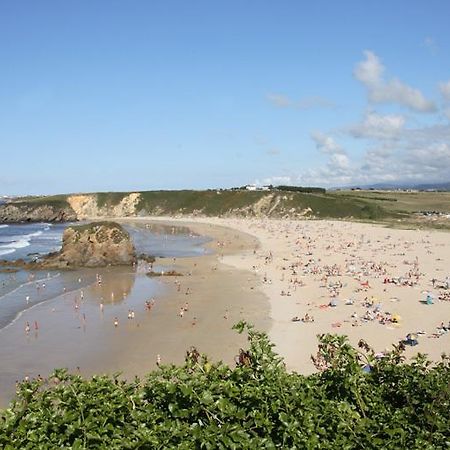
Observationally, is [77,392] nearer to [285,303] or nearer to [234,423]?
[234,423]

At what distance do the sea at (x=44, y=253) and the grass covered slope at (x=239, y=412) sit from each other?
21479 millimetres

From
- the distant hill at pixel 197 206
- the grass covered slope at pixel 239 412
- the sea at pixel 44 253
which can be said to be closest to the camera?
the grass covered slope at pixel 239 412

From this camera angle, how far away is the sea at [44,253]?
3384 centimetres

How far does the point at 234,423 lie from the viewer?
7.64 metres

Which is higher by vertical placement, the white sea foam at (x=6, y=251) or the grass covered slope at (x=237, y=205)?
the grass covered slope at (x=237, y=205)

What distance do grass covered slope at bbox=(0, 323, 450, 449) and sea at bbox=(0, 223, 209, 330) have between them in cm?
2148

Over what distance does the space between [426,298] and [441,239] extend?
33359mm

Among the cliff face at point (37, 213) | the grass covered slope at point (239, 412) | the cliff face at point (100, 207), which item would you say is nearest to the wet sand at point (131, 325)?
the grass covered slope at point (239, 412)

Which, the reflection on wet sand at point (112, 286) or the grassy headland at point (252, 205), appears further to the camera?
the grassy headland at point (252, 205)

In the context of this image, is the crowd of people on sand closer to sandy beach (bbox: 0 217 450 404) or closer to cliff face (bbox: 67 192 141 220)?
sandy beach (bbox: 0 217 450 404)

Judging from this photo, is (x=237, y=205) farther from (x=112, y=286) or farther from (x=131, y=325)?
(x=131, y=325)

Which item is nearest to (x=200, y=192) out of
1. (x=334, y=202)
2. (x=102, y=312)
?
(x=334, y=202)

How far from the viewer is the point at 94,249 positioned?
1922 inches

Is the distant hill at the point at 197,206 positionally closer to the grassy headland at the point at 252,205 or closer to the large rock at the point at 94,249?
the grassy headland at the point at 252,205
